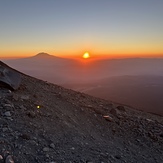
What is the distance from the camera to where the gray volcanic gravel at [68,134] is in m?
6.14

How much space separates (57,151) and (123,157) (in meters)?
2.13

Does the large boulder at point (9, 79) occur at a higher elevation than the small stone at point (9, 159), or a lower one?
higher

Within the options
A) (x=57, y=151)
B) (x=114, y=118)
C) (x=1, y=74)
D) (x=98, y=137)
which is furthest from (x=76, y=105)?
(x=57, y=151)

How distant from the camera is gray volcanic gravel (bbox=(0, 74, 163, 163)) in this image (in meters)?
6.14

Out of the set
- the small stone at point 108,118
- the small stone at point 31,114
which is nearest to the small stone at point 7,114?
the small stone at point 31,114

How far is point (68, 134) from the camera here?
7.55 metres

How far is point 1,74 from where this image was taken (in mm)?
10219

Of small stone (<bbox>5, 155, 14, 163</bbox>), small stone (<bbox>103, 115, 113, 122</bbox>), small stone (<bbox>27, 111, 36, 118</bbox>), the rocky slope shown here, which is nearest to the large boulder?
the rocky slope

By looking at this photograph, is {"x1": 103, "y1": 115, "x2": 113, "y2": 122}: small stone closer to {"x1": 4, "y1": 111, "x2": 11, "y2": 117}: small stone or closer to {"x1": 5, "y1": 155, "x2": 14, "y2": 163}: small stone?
{"x1": 4, "y1": 111, "x2": 11, "y2": 117}: small stone

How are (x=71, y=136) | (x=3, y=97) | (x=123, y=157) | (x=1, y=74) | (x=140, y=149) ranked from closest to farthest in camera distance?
(x=123, y=157)
(x=71, y=136)
(x=140, y=149)
(x=3, y=97)
(x=1, y=74)

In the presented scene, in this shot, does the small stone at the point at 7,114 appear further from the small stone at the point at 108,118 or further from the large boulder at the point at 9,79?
the small stone at the point at 108,118

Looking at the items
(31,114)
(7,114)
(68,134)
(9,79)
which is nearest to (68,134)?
(68,134)

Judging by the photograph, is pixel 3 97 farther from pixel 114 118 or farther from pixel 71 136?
pixel 114 118

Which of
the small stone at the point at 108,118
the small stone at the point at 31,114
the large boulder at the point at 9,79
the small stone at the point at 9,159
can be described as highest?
the large boulder at the point at 9,79
